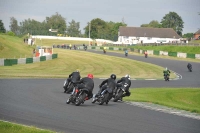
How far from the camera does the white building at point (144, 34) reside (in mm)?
145812

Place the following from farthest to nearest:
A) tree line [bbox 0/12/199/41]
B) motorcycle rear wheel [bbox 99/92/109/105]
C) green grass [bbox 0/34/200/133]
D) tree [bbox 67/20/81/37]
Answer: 1. tree [bbox 67/20/81/37]
2. tree line [bbox 0/12/199/41]
3. green grass [bbox 0/34/200/133]
4. motorcycle rear wheel [bbox 99/92/109/105]

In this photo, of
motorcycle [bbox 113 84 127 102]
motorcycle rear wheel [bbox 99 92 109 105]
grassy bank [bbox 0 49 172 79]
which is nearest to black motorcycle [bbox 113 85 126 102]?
motorcycle [bbox 113 84 127 102]

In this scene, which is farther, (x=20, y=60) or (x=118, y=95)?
(x=20, y=60)

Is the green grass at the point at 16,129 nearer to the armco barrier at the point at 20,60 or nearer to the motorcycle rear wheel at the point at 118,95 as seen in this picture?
the motorcycle rear wheel at the point at 118,95

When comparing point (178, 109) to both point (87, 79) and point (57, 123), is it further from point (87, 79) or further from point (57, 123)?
point (57, 123)

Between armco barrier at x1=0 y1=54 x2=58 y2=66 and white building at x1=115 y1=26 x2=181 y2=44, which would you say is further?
white building at x1=115 y1=26 x2=181 y2=44

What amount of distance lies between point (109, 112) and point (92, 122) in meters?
2.90

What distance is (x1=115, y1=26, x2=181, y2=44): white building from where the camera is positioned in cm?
14581

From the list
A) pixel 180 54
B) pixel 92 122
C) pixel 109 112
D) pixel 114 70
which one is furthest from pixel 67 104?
pixel 180 54

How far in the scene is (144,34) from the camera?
153750mm

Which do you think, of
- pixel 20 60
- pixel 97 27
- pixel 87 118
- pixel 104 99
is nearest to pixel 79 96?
pixel 104 99

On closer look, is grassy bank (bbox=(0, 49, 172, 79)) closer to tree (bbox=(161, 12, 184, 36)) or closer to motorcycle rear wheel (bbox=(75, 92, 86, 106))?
tree (bbox=(161, 12, 184, 36))

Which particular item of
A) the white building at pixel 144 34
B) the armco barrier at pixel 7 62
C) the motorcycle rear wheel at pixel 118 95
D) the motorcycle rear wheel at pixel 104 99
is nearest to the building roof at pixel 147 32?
the white building at pixel 144 34

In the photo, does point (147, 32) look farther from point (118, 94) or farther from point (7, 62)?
point (118, 94)
